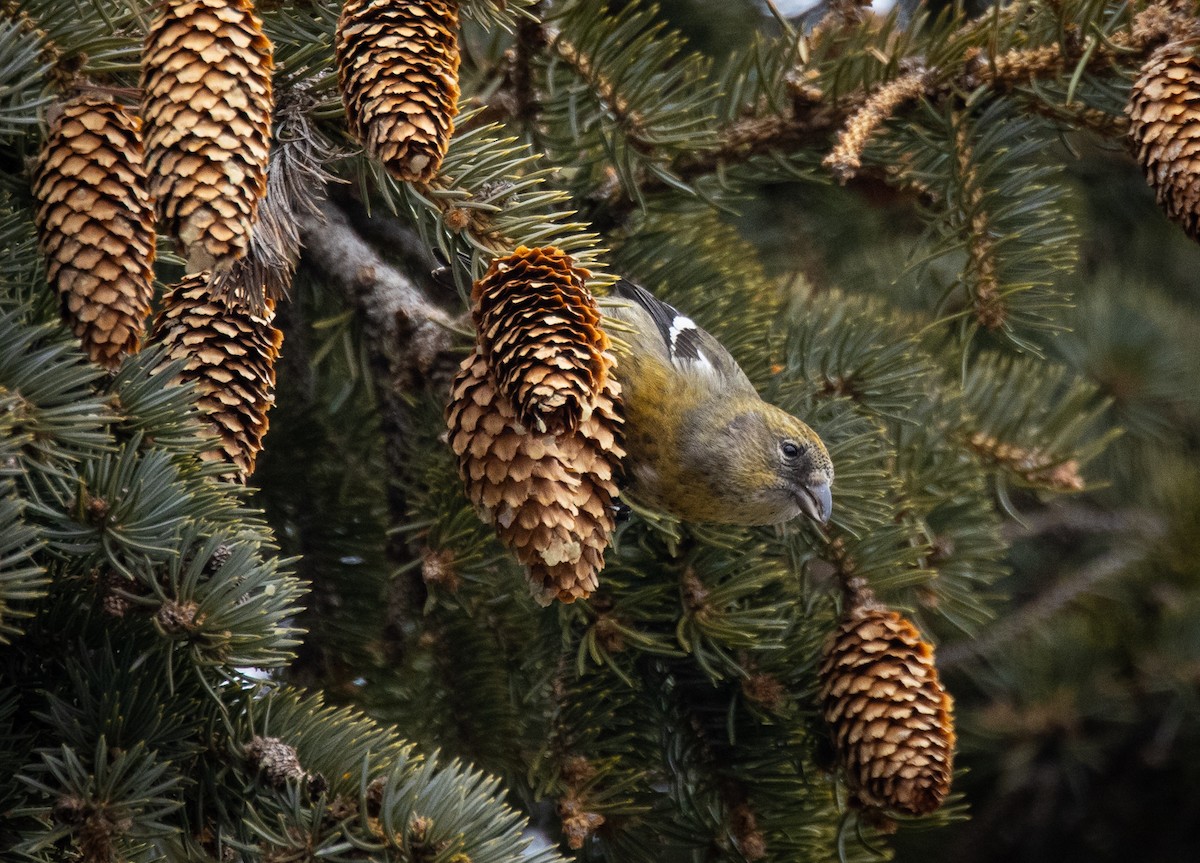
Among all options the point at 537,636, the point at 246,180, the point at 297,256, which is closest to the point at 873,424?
the point at 537,636

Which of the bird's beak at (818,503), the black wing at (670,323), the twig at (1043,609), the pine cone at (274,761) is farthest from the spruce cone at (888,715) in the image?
the twig at (1043,609)

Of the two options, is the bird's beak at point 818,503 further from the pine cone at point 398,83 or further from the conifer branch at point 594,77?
the pine cone at point 398,83

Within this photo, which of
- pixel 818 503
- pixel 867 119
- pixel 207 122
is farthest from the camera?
pixel 818 503

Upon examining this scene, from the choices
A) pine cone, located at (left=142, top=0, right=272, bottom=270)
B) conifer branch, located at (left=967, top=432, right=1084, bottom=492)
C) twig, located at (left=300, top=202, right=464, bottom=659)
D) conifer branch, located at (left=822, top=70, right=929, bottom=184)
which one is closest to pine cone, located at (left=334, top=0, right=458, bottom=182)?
pine cone, located at (left=142, top=0, right=272, bottom=270)

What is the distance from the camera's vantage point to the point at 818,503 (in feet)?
6.81

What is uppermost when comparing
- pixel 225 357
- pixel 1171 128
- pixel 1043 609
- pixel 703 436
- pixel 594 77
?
pixel 1171 128

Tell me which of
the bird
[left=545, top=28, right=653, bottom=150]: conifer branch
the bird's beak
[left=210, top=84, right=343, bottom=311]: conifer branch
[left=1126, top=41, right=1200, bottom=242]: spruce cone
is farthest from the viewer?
the bird

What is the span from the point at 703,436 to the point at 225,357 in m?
1.30

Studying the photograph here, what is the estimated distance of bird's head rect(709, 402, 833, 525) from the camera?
2113mm

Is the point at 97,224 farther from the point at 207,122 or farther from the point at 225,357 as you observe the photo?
the point at 225,357

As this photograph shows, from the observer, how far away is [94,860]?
3.93 feet

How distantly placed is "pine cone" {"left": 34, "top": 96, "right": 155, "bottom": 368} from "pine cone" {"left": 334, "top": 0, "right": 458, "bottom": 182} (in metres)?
0.26

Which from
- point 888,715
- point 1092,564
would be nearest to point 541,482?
point 888,715

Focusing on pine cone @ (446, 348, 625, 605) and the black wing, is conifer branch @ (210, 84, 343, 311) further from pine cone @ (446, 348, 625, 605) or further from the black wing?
the black wing
